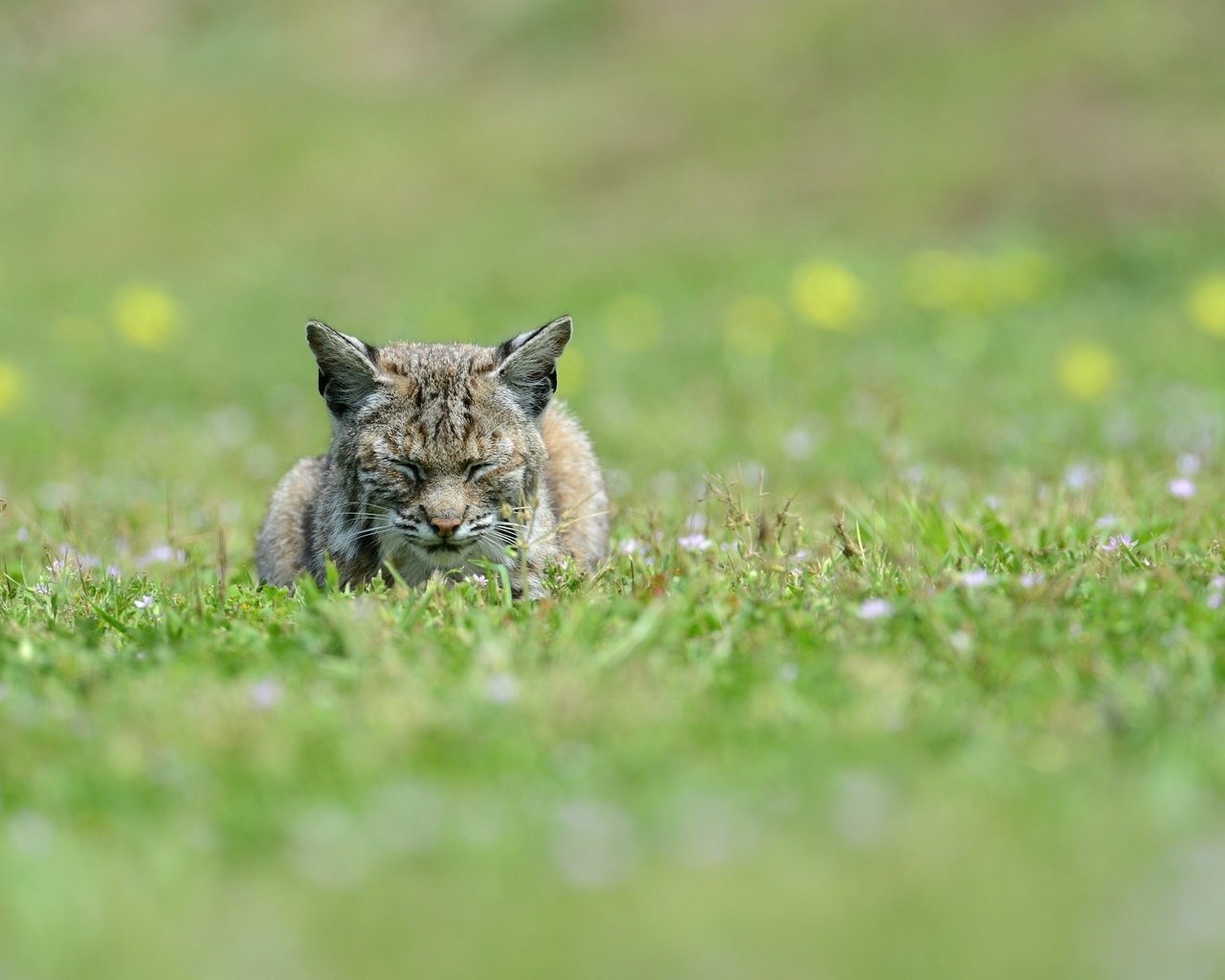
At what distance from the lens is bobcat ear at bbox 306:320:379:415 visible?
21.1ft

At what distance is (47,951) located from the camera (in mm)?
3018

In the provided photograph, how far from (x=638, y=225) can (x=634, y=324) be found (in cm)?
839

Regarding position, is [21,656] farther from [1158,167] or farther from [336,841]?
[1158,167]

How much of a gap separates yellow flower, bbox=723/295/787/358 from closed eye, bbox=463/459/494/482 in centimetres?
817

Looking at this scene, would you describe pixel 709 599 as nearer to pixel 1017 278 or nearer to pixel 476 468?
pixel 476 468

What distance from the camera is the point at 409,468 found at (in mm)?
6352

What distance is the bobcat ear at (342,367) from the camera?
644 cm

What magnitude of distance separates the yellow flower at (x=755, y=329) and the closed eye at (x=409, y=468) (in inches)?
325

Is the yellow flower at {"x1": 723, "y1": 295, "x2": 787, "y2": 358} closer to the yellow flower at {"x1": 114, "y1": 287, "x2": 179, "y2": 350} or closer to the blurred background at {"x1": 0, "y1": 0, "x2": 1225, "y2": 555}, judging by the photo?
the blurred background at {"x1": 0, "y1": 0, "x2": 1225, "y2": 555}

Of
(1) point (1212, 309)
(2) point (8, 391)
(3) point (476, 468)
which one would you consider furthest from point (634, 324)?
(3) point (476, 468)

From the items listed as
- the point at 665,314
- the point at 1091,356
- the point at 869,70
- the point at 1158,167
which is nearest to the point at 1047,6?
the point at 869,70

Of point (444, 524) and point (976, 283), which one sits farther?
point (976, 283)

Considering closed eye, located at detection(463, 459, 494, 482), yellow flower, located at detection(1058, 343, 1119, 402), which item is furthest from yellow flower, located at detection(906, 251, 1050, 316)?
closed eye, located at detection(463, 459, 494, 482)

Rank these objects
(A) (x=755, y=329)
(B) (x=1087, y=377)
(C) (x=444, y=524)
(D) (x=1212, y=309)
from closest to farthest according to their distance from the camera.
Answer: (C) (x=444, y=524) → (B) (x=1087, y=377) → (D) (x=1212, y=309) → (A) (x=755, y=329)
